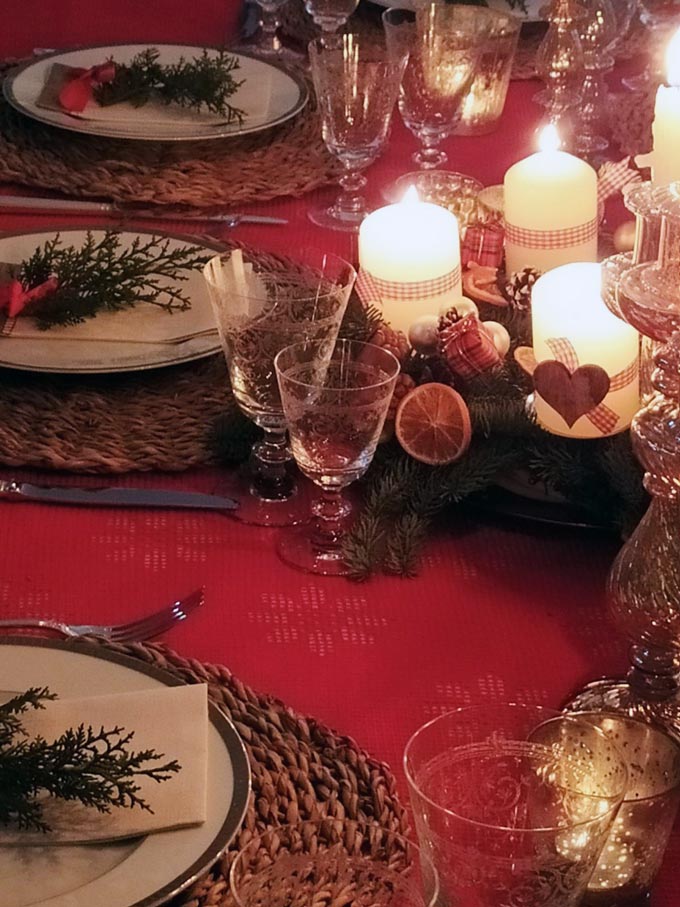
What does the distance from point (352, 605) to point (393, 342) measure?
0.75ft

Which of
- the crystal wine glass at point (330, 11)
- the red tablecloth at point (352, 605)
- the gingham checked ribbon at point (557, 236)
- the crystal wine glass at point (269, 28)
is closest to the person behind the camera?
the red tablecloth at point (352, 605)

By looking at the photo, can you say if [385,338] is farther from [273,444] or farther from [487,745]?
[487,745]

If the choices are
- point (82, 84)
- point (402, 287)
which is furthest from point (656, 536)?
point (82, 84)

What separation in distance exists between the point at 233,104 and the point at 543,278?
0.71m

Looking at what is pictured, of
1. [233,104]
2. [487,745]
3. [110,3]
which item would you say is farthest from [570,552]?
[110,3]

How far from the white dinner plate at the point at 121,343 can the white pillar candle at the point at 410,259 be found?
143 millimetres

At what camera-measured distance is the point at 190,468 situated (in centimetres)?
106

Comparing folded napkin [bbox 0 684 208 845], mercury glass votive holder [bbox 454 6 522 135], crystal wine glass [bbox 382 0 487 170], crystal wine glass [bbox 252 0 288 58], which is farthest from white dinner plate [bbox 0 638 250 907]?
crystal wine glass [bbox 252 0 288 58]

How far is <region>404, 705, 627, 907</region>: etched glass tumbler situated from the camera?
1.96 ft

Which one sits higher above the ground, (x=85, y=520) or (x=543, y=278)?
(x=543, y=278)

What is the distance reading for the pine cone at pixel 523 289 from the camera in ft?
3.87

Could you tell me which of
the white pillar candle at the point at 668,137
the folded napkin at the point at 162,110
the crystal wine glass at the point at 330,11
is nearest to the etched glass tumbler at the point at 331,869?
the white pillar candle at the point at 668,137

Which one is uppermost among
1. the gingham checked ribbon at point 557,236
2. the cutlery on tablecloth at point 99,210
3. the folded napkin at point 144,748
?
the gingham checked ribbon at point 557,236

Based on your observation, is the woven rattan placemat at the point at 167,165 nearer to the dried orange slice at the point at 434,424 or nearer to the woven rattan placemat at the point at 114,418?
the woven rattan placemat at the point at 114,418
